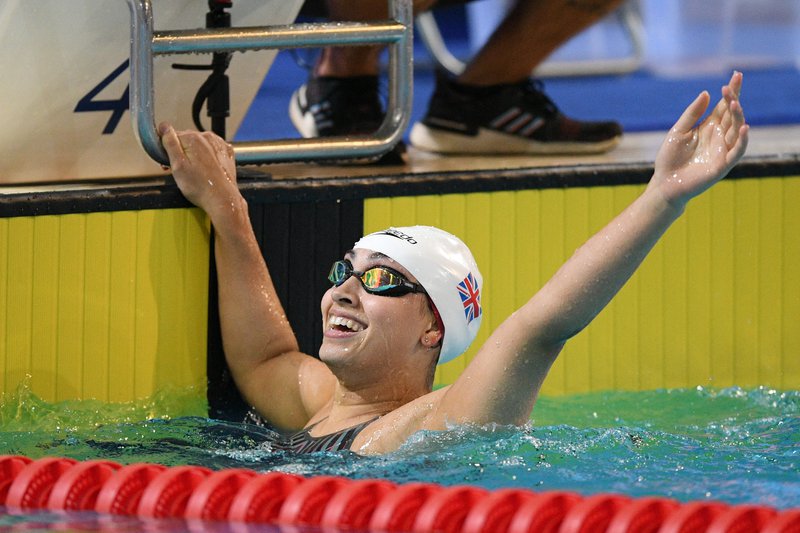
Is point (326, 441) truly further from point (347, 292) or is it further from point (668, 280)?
point (668, 280)

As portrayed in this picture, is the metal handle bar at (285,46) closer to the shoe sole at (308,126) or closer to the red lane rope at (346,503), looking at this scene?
the shoe sole at (308,126)

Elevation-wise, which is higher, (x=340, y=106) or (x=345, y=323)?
(x=340, y=106)

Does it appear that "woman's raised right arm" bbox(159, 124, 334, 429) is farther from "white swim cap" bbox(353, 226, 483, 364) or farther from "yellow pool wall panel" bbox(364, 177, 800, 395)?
"yellow pool wall panel" bbox(364, 177, 800, 395)

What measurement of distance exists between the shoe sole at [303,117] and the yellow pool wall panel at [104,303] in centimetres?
86

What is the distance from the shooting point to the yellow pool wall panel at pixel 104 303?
314 cm

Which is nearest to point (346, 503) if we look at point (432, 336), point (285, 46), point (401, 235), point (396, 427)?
point (396, 427)

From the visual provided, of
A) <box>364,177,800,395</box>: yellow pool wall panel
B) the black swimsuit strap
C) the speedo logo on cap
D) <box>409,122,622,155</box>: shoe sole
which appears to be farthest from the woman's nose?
<box>409,122,622,155</box>: shoe sole

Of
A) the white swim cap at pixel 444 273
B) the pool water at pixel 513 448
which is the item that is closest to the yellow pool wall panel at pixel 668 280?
the pool water at pixel 513 448

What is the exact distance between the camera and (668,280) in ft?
12.4

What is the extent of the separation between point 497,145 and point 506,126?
6cm

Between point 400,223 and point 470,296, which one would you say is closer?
point 470,296

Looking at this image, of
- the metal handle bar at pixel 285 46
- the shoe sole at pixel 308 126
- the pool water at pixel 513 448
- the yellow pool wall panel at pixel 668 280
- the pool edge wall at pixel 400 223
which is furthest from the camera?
the shoe sole at pixel 308 126

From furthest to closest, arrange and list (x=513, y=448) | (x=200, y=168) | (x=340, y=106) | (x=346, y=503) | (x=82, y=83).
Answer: (x=340, y=106)
(x=82, y=83)
(x=200, y=168)
(x=513, y=448)
(x=346, y=503)

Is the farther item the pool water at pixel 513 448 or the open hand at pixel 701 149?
the pool water at pixel 513 448
